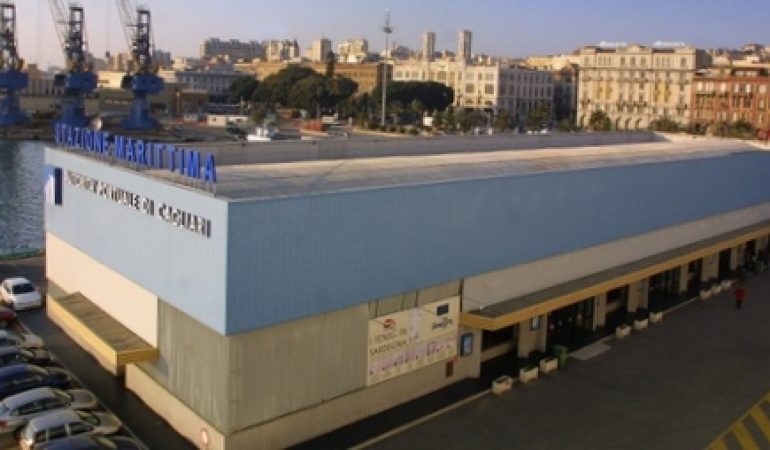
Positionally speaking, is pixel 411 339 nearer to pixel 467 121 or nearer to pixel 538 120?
pixel 467 121

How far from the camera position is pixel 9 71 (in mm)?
69125

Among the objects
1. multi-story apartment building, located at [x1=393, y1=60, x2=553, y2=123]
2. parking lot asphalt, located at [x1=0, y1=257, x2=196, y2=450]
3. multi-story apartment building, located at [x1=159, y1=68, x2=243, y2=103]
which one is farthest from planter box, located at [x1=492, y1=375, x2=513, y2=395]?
multi-story apartment building, located at [x1=159, y1=68, x2=243, y2=103]

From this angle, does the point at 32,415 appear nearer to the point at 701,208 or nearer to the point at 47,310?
the point at 47,310

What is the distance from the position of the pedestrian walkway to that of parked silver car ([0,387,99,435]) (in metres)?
9.28

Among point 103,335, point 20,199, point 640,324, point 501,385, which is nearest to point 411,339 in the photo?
point 501,385

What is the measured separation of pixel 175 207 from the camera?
36.3ft

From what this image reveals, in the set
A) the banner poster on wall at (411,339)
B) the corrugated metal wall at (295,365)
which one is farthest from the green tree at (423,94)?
the corrugated metal wall at (295,365)

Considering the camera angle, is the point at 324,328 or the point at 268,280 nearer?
the point at 268,280

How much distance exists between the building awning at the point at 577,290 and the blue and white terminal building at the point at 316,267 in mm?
49

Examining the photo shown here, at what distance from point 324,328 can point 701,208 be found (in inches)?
501

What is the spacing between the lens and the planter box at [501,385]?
1333 cm

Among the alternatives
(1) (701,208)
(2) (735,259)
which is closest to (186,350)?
(1) (701,208)

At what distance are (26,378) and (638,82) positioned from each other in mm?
78483

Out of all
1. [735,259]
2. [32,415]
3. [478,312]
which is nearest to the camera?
[32,415]
